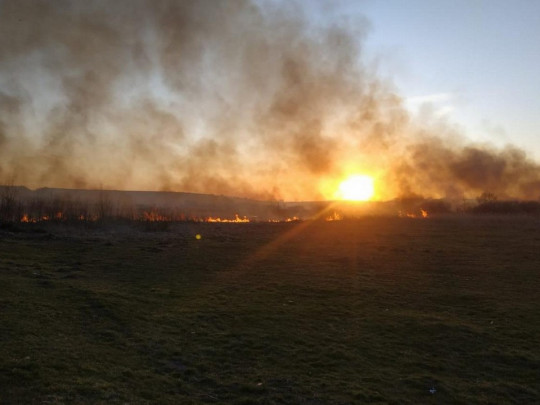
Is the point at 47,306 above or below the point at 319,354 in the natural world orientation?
above

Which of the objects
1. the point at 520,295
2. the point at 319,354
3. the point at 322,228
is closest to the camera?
the point at 319,354

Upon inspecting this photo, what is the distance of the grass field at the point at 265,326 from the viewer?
7324 mm

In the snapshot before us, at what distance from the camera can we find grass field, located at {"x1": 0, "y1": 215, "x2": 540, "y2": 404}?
24.0 ft

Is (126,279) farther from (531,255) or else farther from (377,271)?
(531,255)

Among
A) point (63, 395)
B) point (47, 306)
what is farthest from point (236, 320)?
point (63, 395)

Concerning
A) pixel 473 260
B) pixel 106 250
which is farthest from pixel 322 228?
pixel 106 250

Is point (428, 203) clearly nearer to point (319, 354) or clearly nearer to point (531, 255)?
point (531, 255)

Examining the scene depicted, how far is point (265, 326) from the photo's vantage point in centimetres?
1094

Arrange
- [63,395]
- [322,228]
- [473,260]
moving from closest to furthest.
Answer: [63,395] < [473,260] < [322,228]

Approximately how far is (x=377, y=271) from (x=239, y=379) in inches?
470

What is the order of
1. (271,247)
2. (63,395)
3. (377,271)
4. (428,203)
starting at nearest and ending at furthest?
(63,395) < (377,271) < (271,247) < (428,203)

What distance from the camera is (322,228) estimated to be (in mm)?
34656

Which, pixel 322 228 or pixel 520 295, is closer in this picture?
pixel 520 295

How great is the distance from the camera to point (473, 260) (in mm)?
20609
